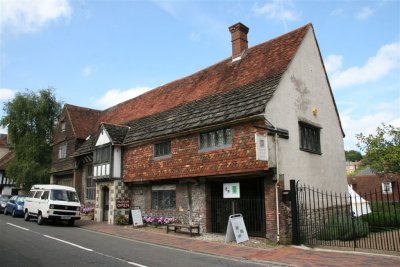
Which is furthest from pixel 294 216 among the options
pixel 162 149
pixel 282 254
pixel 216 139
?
pixel 162 149

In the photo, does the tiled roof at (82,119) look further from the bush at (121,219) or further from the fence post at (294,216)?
the fence post at (294,216)

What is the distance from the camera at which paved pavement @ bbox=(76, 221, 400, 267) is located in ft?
35.3

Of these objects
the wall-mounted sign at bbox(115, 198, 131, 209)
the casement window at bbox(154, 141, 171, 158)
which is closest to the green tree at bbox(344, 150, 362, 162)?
the wall-mounted sign at bbox(115, 198, 131, 209)

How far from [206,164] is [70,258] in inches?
305

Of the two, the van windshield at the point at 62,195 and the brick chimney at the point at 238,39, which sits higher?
the brick chimney at the point at 238,39

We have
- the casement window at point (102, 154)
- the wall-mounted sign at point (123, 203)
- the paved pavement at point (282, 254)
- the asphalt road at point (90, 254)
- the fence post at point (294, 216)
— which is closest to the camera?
the asphalt road at point (90, 254)

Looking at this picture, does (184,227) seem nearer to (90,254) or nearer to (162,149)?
(162,149)

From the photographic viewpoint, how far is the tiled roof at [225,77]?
18.3 m

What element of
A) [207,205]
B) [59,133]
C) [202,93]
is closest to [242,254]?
[207,205]

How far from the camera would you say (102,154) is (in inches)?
930

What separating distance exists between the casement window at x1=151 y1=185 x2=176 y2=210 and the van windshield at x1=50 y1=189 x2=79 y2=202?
4.62m

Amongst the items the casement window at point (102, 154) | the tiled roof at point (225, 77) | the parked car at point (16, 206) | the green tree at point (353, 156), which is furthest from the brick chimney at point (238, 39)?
the green tree at point (353, 156)

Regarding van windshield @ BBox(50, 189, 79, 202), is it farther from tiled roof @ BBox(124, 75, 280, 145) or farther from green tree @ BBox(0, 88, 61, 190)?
green tree @ BBox(0, 88, 61, 190)

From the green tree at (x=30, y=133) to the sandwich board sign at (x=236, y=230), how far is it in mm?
24646
